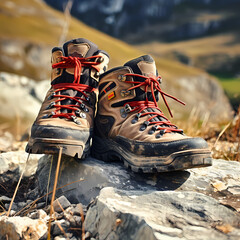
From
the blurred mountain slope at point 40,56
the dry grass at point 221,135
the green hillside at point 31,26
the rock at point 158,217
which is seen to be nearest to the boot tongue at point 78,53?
the rock at point 158,217

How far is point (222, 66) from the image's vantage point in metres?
57.8

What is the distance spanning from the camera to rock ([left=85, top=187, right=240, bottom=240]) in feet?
3.89

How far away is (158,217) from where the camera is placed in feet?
4.23

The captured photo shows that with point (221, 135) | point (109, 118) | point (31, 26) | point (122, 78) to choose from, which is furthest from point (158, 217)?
point (31, 26)

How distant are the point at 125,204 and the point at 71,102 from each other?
97 cm

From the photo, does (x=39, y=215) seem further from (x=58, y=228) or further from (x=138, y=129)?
(x=138, y=129)

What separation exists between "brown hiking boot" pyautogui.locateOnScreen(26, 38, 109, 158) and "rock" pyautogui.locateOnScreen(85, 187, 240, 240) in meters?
0.46

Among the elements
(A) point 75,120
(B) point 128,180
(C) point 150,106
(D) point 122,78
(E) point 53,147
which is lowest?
(B) point 128,180

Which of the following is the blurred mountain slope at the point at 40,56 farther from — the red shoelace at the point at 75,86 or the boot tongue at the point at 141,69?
the red shoelace at the point at 75,86

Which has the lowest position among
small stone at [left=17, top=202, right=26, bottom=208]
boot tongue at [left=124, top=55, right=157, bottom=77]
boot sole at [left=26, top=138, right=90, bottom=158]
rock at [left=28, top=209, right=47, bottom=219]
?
small stone at [left=17, top=202, right=26, bottom=208]

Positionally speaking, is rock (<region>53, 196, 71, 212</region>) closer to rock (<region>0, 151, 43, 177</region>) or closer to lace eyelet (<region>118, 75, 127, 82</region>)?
rock (<region>0, 151, 43, 177</region>)

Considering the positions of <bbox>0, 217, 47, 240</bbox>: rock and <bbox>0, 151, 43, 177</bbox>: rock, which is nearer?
<bbox>0, 217, 47, 240</bbox>: rock

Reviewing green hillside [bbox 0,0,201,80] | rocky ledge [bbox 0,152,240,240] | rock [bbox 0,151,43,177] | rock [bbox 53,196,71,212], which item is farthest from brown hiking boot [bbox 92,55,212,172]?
green hillside [bbox 0,0,201,80]

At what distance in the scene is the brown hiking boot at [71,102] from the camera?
5.82 ft
